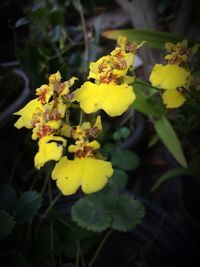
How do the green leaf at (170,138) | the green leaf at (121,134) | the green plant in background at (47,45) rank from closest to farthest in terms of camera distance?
1. the green leaf at (170,138)
2. the green plant in background at (47,45)
3. the green leaf at (121,134)

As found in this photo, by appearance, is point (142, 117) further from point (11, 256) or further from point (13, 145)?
point (11, 256)

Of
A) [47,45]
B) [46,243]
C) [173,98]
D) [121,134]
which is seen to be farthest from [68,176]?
[47,45]

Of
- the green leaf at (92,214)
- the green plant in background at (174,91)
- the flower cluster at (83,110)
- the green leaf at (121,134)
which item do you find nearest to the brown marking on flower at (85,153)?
the flower cluster at (83,110)

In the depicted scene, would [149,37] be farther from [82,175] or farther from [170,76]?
[82,175]

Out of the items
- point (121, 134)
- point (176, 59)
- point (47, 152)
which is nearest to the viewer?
point (47, 152)

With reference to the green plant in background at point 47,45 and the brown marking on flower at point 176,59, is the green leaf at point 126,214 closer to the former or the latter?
the brown marking on flower at point 176,59

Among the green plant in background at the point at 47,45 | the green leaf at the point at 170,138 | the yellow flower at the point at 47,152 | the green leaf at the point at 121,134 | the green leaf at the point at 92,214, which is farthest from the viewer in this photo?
the green leaf at the point at 121,134

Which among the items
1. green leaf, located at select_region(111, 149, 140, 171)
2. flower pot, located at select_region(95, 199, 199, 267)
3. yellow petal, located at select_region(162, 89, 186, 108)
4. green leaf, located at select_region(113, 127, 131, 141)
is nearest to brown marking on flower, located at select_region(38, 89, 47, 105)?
yellow petal, located at select_region(162, 89, 186, 108)

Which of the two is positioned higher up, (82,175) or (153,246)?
(82,175)
